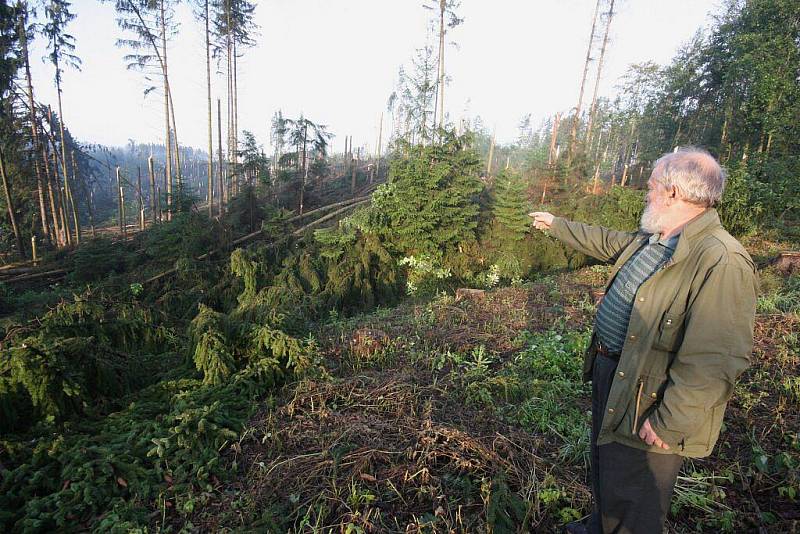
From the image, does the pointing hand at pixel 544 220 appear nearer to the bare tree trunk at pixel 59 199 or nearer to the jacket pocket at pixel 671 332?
the jacket pocket at pixel 671 332

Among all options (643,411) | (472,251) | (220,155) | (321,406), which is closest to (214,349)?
(321,406)

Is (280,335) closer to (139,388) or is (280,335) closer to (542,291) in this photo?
(139,388)

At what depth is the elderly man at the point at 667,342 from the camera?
1.40 m

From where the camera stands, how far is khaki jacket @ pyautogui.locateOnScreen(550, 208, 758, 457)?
4.57ft

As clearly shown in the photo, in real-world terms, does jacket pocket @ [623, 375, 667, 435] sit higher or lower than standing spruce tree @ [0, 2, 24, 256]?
lower

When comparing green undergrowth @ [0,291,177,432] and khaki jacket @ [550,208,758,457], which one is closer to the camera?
khaki jacket @ [550,208,758,457]

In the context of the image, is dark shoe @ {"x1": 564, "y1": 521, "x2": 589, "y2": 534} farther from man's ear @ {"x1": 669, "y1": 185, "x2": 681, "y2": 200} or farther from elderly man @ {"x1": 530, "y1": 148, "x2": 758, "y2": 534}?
man's ear @ {"x1": 669, "y1": 185, "x2": 681, "y2": 200}

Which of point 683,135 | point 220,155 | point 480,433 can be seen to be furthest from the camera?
point 683,135

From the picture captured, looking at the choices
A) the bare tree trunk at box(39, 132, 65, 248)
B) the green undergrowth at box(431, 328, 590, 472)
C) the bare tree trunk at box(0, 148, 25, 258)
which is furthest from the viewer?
the bare tree trunk at box(39, 132, 65, 248)

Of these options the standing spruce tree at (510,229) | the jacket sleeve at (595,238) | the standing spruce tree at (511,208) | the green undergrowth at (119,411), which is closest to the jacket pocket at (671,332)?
the jacket sleeve at (595,238)

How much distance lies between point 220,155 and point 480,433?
20.5m

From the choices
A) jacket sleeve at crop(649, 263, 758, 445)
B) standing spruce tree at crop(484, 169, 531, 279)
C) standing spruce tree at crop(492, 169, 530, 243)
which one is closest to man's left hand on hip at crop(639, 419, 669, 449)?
jacket sleeve at crop(649, 263, 758, 445)

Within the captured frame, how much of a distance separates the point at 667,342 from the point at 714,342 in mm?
166

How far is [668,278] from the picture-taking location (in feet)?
5.13
